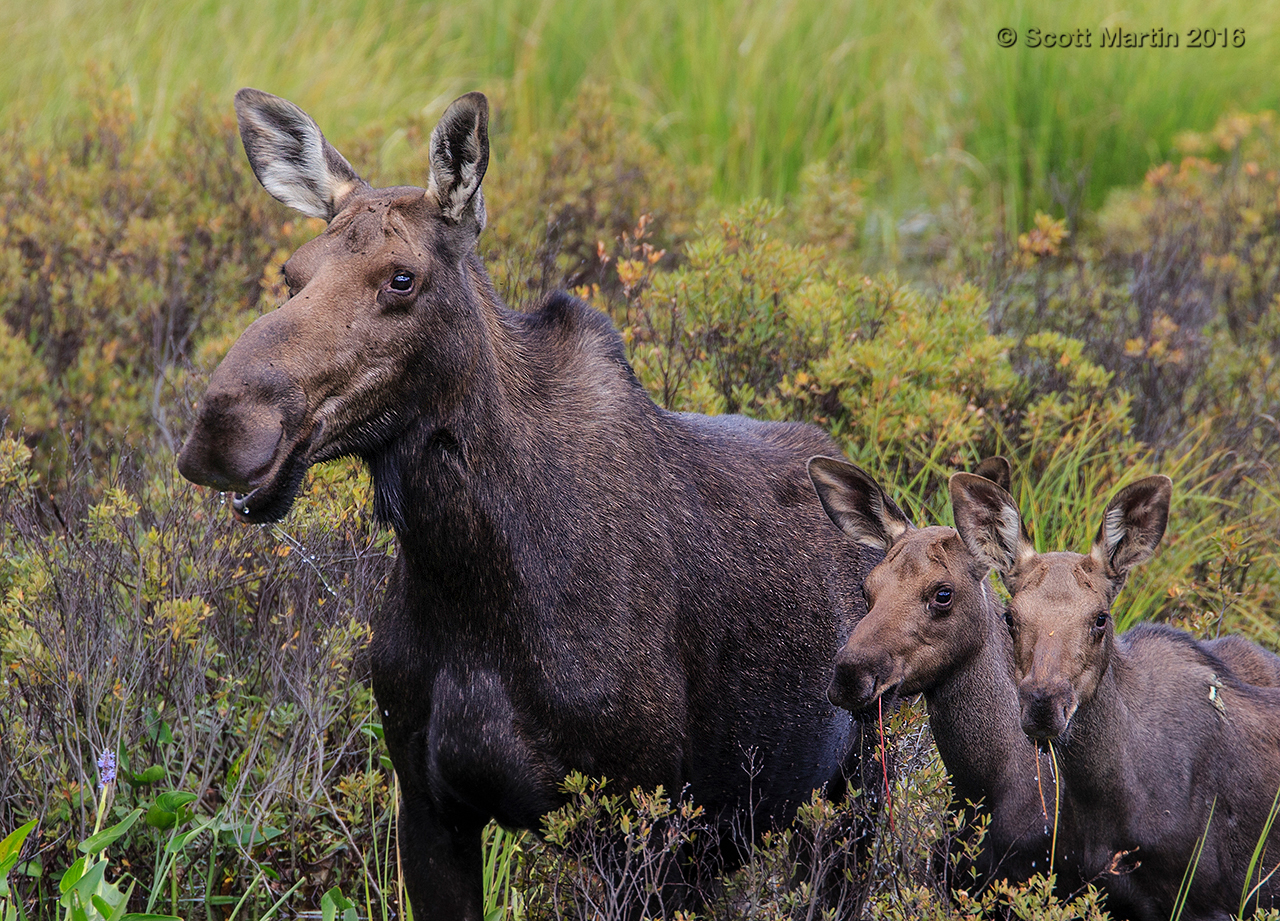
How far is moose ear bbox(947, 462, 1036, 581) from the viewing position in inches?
159

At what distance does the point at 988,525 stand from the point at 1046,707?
0.62m

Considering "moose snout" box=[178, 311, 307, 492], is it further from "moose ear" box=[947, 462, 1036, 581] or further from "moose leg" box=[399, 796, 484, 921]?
"moose ear" box=[947, 462, 1036, 581]

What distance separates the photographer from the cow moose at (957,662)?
3.96 meters

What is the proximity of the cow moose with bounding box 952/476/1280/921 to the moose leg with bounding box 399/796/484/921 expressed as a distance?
1526 millimetres

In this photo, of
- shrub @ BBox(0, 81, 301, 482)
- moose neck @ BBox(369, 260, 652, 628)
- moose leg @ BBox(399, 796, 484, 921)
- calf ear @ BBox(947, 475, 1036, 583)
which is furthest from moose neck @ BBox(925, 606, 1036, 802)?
shrub @ BBox(0, 81, 301, 482)

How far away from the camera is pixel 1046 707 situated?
3625 millimetres

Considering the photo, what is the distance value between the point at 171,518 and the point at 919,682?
256 centimetres

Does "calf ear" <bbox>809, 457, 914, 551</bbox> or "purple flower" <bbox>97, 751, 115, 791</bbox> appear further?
"calf ear" <bbox>809, 457, 914, 551</bbox>

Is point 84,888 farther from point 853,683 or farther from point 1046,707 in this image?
point 1046,707

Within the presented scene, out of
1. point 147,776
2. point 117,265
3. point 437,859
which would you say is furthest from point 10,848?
point 117,265

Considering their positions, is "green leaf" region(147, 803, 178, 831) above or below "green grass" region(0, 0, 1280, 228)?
below

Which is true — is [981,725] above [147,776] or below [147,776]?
above

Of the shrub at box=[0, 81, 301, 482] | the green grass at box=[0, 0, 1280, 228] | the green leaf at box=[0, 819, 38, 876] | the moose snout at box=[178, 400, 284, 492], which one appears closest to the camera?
the moose snout at box=[178, 400, 284, 492]

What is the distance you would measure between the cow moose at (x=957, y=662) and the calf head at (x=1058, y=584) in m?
0.10
